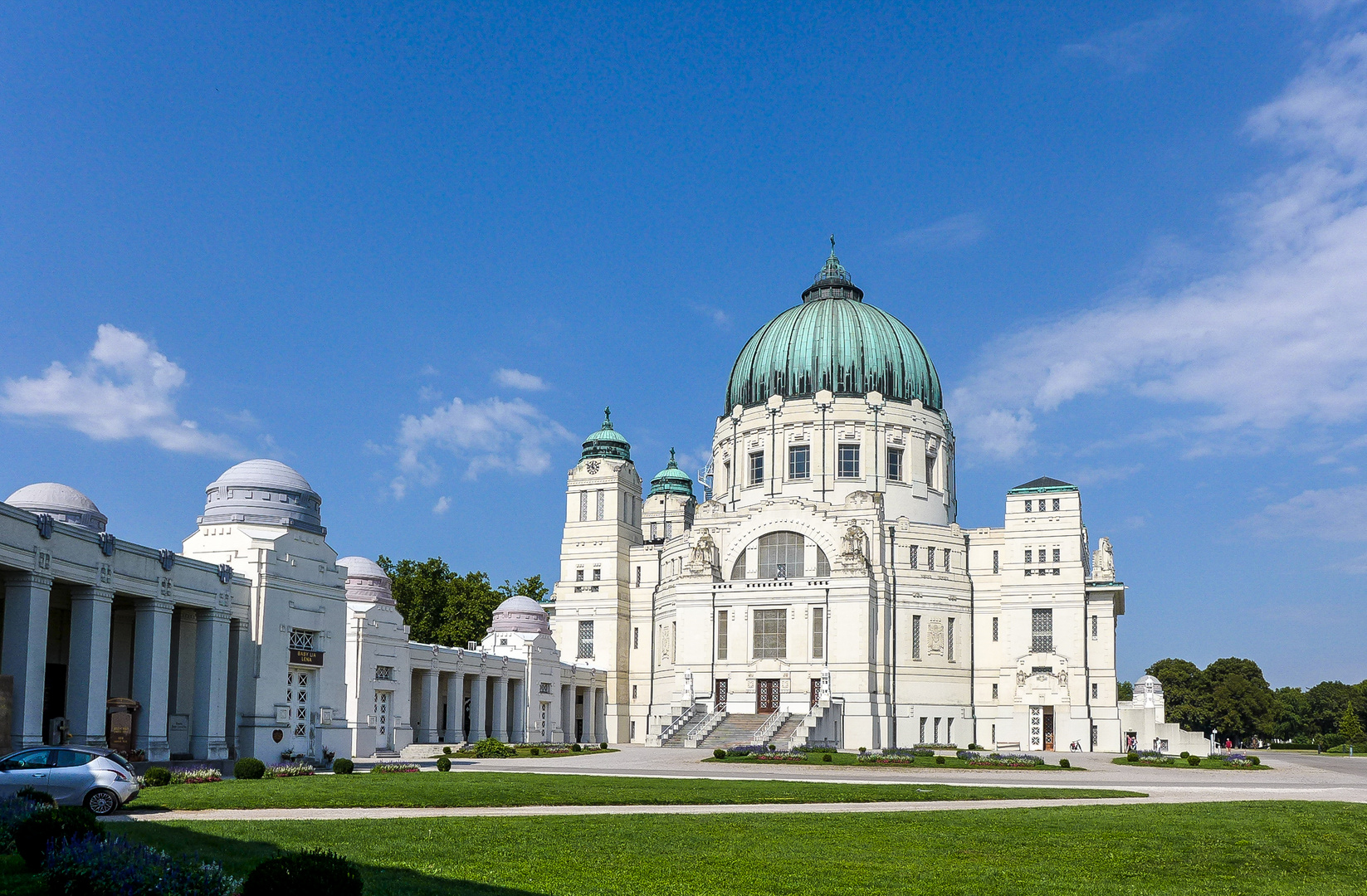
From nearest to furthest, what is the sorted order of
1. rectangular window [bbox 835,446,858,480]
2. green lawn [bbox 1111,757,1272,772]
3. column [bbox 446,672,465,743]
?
green lawn [bbox 1111,757,1272,772] < column [bbox 446,672,465,743] < rectangular window [bbox 835,446,858,480]

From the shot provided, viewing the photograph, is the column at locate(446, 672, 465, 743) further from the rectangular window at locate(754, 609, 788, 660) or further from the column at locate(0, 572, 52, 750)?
the column at locate(0, 572, 52, 750)

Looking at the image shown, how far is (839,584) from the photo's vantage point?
85250mm

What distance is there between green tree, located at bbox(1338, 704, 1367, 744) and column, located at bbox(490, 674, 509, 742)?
103093 mm

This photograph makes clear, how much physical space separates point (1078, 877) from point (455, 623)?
83853mm

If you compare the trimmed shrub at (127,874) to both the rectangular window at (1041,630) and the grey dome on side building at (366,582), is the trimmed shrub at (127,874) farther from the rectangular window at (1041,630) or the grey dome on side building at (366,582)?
the rectangular window at (1041,630)

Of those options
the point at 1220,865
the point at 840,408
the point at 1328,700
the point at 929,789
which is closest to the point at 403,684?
the point at 929,789

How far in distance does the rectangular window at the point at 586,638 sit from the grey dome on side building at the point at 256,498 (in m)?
52.1

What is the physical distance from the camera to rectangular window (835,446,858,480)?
94.4m

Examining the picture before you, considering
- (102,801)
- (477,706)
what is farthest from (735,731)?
(102,801)

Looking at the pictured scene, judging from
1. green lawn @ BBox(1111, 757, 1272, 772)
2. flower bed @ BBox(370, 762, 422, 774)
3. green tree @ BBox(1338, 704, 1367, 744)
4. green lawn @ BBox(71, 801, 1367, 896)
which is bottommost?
green tree @ BBox(1338, 704, 1367, 744)

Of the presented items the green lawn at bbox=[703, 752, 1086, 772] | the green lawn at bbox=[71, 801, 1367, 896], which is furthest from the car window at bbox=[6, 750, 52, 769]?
the green lawn at bbox=[703, 752, 1086, 772]

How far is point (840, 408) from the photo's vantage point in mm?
94812

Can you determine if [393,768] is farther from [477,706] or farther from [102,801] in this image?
[477,706]

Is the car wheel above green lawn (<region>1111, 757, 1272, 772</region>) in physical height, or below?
above
